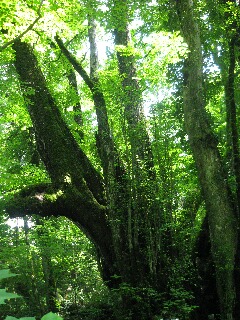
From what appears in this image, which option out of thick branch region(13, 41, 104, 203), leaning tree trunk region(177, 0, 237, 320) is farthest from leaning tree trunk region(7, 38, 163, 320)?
leaning tree trunk region(177, 0, 237, 320)

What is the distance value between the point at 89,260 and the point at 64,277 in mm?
908

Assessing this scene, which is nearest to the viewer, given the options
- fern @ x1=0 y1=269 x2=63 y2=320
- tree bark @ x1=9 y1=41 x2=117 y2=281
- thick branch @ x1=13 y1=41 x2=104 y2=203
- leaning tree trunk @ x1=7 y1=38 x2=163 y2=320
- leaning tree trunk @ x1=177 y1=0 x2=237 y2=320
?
fern @ x1=0 y1=269 x2=63 y2=320

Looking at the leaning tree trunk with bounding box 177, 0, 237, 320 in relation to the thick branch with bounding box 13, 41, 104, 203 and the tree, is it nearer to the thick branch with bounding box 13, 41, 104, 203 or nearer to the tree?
the tree

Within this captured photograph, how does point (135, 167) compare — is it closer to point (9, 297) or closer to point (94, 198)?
point (94, 198)

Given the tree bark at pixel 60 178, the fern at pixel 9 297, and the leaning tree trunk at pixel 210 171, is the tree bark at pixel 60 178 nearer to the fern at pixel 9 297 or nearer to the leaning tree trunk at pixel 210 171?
the leaning tree trunk at pixel 210 171

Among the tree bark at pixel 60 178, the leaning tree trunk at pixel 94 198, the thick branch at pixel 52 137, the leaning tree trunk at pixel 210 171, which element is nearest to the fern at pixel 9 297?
the leaning tree trunk at pixel 94 198

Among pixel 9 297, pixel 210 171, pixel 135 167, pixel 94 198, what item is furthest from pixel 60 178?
pixel 9 297

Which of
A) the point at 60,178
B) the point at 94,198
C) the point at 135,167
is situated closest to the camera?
the point at 135,167

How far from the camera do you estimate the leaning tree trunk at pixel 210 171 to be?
6426 millimetres

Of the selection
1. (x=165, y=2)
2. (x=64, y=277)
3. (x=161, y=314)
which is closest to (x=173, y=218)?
(x=161, y=314)

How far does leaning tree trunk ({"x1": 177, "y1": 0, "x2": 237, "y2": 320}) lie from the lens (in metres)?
6.43

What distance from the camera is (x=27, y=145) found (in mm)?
12914

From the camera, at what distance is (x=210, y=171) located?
6.95 metres

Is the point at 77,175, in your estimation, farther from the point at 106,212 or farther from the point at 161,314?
the point at 161,314
